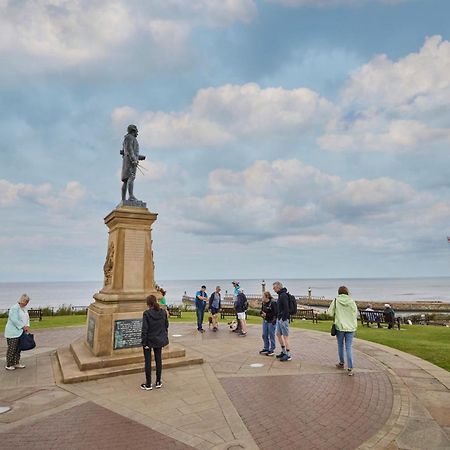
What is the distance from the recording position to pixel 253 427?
4.81 meters

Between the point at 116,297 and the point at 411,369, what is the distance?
738cm

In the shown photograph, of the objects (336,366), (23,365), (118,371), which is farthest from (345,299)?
(23,365)

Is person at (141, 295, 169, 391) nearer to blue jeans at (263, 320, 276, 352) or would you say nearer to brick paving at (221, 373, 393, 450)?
brick paving at (221, 373, 393, 450)

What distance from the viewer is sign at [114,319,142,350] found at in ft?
26.4

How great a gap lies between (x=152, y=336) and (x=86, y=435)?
6.70 ft

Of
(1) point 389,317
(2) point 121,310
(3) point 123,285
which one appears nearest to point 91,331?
(2) point 121,310

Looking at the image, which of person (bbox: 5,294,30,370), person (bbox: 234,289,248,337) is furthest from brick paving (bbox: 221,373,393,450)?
person (bbox: 234,289,248,337)

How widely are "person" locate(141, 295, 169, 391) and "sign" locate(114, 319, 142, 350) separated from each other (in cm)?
181

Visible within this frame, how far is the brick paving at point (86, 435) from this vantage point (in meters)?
4.32

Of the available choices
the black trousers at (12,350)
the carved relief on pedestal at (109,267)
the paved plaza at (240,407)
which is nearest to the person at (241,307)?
the paved plaza at (240,407)

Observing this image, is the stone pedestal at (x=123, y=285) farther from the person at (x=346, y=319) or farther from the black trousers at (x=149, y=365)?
the person at (x=346, y=319)

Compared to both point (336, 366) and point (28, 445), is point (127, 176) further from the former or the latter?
point (336, 366)

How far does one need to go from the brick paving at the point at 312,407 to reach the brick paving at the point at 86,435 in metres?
1.36

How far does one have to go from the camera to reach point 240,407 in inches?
218
